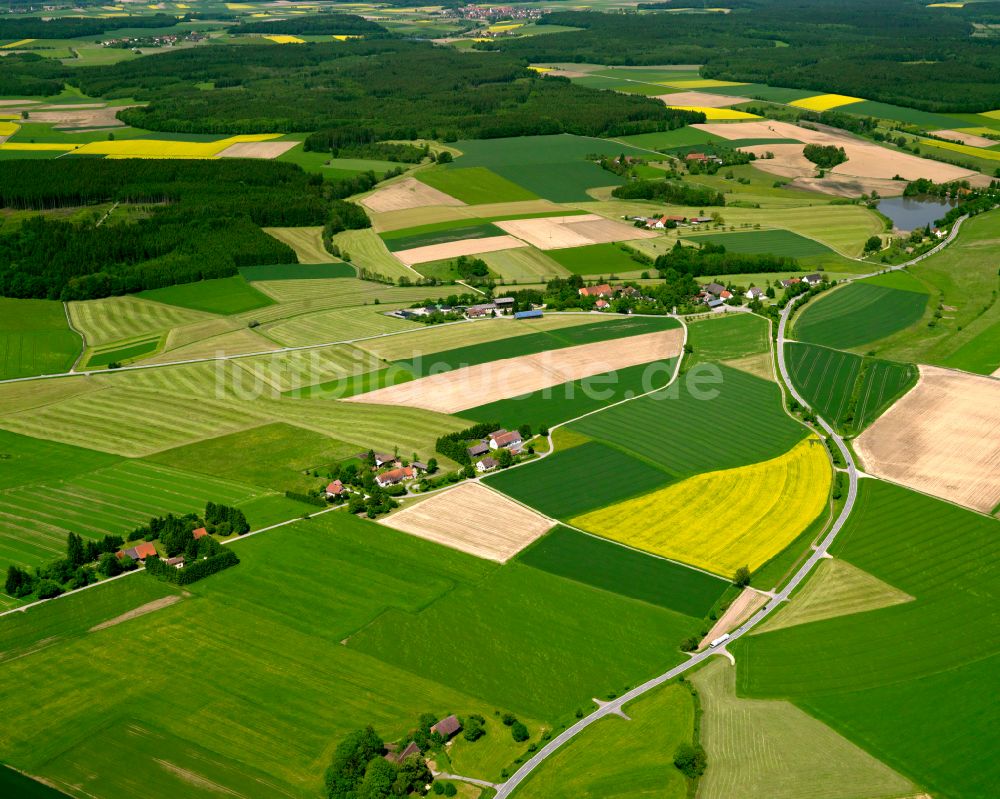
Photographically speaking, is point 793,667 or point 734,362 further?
point 734,362

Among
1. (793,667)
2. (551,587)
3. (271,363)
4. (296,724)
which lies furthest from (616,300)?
(296,724)

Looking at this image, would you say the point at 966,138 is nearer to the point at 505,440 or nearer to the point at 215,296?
the point at 215,296

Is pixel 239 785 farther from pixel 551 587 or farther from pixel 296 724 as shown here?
pixel 551 587

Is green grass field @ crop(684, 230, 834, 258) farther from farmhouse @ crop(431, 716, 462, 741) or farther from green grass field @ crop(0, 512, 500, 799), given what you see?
farmhouse @ crop(431, 716, 462, 741)

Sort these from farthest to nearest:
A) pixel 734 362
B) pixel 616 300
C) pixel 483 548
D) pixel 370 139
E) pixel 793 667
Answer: pixel 370 139 → pixel 616 300 → pixel 734 362 → pixel 483 548 → pixel 793 667

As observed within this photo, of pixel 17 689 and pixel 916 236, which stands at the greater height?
pixel 916 236

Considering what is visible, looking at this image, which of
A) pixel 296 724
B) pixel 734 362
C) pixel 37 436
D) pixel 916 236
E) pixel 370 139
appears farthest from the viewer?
pixel 370 139

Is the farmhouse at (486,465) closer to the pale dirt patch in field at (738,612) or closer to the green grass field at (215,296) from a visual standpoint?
the pale dirt patch in field at (738,612)
